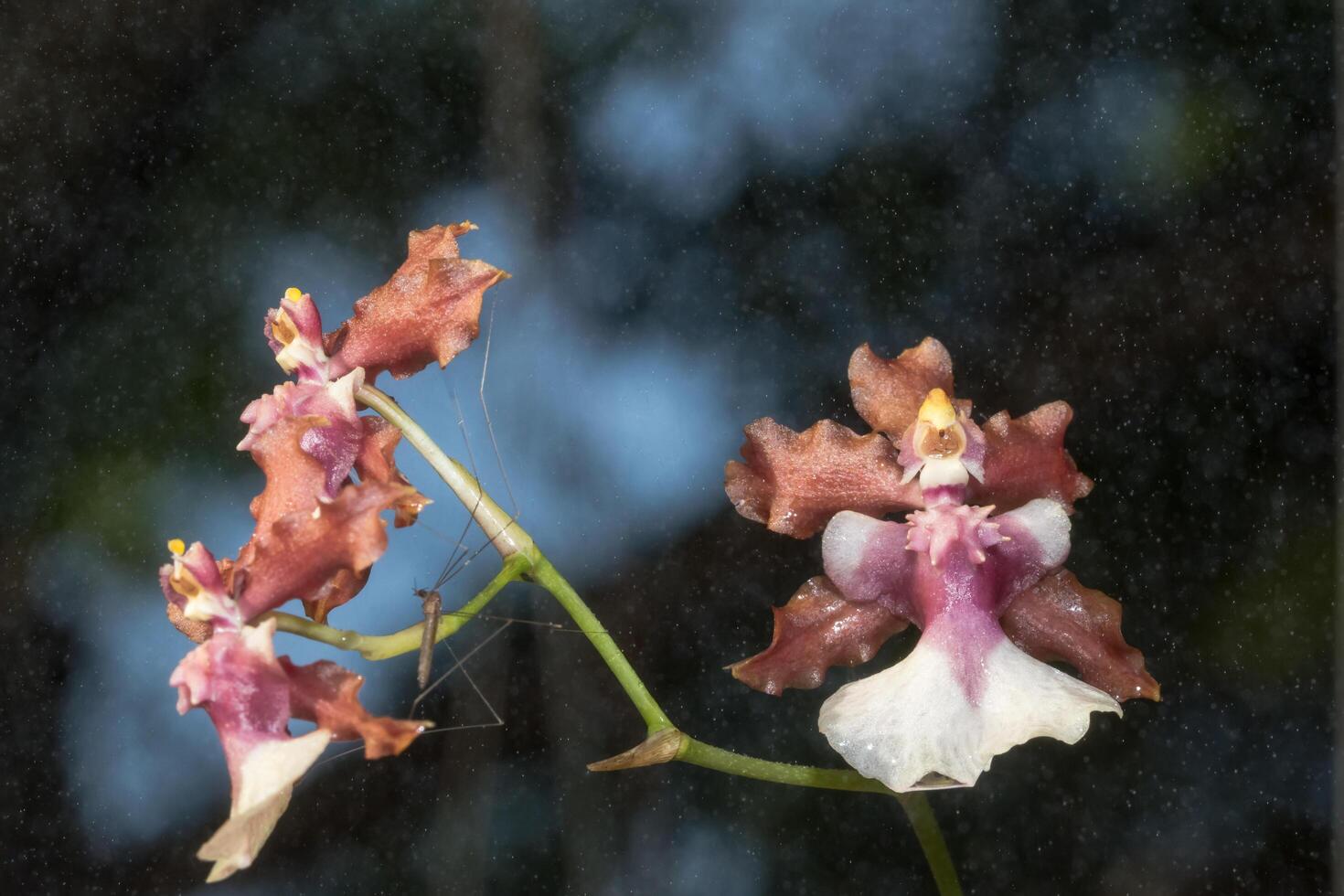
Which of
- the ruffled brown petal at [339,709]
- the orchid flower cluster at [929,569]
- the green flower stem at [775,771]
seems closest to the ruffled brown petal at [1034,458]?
the orchid flower cluster at [929,569]

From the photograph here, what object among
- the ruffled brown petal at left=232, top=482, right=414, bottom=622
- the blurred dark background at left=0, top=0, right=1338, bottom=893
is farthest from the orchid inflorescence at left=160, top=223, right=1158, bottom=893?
the blurred dark background at left=0, top=0, right=1338, bottom=893

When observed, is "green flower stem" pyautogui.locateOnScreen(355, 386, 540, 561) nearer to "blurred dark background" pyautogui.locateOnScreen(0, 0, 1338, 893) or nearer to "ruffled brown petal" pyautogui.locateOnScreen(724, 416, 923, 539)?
"ruffled brown petal" pyautogui.locateOnScreen(724, 416, 923, 539)

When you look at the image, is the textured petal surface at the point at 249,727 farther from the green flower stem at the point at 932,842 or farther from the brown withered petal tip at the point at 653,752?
the green flower stem at the point at 932,842

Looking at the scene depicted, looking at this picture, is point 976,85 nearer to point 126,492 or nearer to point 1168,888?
point 1168,888

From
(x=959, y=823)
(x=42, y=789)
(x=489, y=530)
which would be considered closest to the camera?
(x=489, y=530)

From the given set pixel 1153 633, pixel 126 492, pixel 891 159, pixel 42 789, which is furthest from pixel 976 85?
pixel 42 789

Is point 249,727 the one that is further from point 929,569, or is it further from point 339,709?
point 929,569
